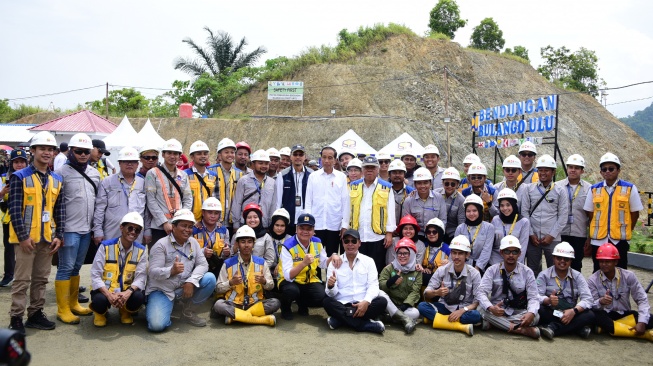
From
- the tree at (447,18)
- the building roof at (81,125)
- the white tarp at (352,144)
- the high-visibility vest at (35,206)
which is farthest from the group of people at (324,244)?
the tree at (447,18)

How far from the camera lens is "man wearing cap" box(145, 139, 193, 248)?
20.8 feet

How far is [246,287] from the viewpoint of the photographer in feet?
20.4

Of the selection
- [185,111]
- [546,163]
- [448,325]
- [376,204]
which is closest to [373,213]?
[376,204]

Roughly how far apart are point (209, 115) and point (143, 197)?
2883 cm

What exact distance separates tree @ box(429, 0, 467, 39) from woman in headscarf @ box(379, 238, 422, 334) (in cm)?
3733

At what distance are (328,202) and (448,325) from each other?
2.39 metres

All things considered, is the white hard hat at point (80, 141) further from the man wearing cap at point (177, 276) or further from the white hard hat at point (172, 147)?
the man wearing cap at point (177, 276)

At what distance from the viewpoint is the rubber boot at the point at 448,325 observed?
587cm

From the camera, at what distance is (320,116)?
29469mm

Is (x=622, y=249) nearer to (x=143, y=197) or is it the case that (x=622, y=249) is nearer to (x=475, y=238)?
(x=475, y=238)

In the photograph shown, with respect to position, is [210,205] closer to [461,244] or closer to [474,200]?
[461,244]

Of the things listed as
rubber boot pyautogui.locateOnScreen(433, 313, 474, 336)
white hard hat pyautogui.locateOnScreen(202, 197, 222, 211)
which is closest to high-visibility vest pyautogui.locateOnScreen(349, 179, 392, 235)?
rubber boot pyautogui.locateOnScreen(433, 313, 474, 336)

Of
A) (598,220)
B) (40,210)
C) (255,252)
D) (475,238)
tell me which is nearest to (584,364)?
(475,238)

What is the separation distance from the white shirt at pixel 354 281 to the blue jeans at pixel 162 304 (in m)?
1.46
